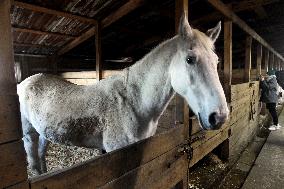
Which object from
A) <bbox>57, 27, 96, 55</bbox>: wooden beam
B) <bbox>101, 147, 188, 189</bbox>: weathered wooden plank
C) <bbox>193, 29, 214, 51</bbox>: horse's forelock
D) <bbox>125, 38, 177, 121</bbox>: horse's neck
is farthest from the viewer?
<bbox>57, 27, 96, 55</bbox>: wooden beam

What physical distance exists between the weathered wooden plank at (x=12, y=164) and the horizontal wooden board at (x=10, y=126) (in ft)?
0.09

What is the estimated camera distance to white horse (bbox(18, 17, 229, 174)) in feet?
5.46

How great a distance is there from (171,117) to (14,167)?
2416 mm

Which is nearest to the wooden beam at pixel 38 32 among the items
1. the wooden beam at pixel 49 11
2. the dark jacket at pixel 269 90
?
the wooden beam at pixel 49 11

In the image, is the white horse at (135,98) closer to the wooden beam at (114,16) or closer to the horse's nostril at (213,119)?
the horse's nostril at (213,119)

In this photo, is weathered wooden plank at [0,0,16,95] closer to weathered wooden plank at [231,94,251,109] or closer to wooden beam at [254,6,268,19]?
weathered wooden plank at [231,94,251,109]

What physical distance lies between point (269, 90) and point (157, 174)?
6.67 meters

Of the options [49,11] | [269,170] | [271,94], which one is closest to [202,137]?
[269,170]

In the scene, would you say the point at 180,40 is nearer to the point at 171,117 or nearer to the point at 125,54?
the point at 171,117

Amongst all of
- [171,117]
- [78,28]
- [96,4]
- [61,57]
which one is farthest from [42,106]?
[61,57]

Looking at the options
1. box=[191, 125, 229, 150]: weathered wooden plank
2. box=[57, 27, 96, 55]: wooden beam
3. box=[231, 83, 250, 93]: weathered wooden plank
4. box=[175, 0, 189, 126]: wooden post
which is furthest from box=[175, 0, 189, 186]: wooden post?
box=[57, 27, 96, 55]: wooden beam

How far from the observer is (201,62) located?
1.69 metres

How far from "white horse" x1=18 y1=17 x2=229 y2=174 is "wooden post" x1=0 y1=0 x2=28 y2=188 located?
3.82 ft

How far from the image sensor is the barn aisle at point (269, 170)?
3.53 m
